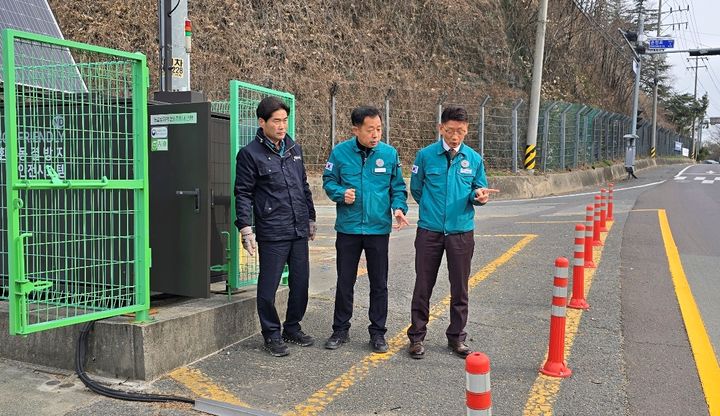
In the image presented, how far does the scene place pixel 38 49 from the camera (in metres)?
5.36

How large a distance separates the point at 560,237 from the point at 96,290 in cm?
796

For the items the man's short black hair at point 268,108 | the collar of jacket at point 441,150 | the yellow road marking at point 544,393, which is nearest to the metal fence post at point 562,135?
the yellow road marking at point 544,393

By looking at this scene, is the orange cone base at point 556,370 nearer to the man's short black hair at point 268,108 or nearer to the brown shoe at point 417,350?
the brown shoe at point 417,350

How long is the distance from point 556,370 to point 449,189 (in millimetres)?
1529

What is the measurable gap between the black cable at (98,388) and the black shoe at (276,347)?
929mm

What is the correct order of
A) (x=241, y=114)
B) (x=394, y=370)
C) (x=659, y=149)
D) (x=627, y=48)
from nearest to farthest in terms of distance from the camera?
(x=394, y=370) < (x=241, y=114) < (x=627, y=48) < (x=659, y=149)

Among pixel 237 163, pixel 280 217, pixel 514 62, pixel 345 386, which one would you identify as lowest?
pixel 345 386

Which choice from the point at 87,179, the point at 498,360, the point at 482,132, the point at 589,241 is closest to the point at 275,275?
the point at 87,179

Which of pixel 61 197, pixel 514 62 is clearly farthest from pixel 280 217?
pixel 514 62

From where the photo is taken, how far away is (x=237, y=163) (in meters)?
4.48

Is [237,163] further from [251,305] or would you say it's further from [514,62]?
[514,62]

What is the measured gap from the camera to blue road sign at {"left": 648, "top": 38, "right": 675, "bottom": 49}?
3058 centimetres

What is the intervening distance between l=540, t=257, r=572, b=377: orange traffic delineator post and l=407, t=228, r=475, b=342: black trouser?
2.27 feet

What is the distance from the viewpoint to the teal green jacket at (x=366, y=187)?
4660mm
